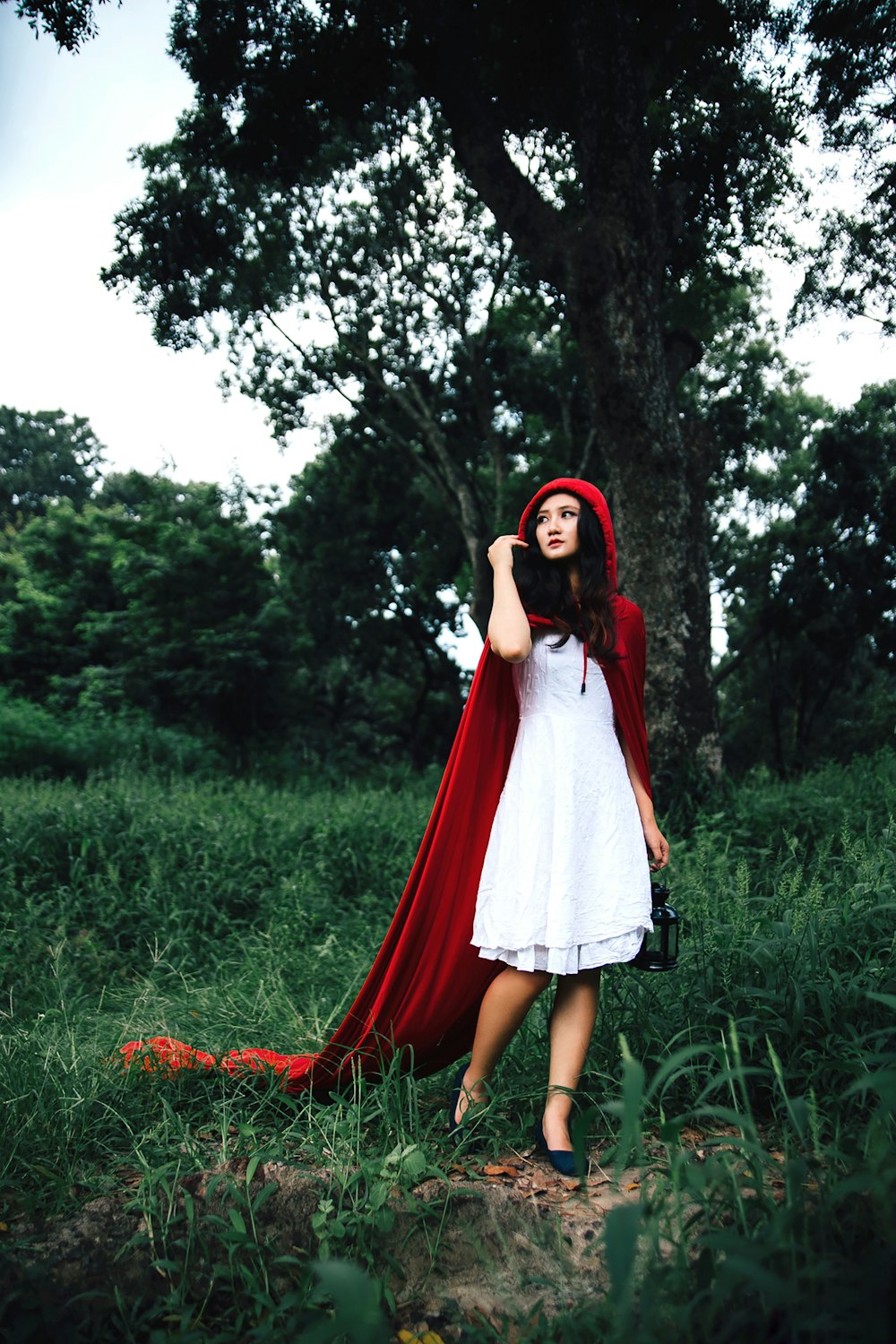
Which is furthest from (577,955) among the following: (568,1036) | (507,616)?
(507,616)

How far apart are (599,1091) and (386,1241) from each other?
786 millimetres

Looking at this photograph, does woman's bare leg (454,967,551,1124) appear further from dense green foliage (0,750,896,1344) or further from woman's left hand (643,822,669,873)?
woman's left hand (643,822,669,873)

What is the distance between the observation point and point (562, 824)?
99.9 inches

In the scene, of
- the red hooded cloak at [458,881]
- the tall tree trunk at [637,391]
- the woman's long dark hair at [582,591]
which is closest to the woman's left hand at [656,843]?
the red hooded cloak at [458,881]

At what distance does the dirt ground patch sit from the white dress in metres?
0.54

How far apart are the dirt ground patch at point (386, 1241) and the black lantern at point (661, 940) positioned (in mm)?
524

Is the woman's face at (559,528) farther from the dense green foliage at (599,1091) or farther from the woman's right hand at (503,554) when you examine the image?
the dense green foliage at (599,1091)

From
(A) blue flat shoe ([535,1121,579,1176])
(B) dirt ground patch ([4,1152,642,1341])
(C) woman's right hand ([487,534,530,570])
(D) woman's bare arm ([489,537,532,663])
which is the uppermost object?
(C) woman's right hand ([487,534,530,570])

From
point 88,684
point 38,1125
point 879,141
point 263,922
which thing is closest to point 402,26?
point 879,141

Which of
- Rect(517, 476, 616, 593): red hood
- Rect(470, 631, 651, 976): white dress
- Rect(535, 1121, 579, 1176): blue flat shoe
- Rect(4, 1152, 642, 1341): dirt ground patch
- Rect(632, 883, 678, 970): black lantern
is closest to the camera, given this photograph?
Rect(4, 1152, 642, 1341): dirt ground patch

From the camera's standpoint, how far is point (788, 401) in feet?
62.0

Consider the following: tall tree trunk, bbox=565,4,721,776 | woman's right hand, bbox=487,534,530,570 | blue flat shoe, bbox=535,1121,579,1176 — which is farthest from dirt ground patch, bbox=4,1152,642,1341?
tall tree trunk, bbox=565,4,721,776

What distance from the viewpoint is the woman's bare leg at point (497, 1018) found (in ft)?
8.48

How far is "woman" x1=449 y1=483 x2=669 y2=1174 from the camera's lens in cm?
252
